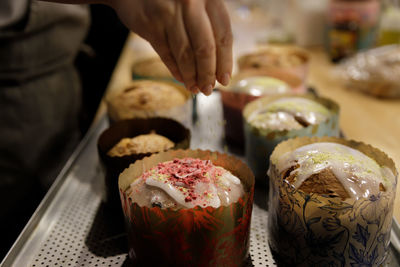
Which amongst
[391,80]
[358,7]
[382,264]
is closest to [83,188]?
[382,264]

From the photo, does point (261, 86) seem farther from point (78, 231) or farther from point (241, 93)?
point (78, 231)

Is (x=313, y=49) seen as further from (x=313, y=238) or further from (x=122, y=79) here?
(x=313, y=238)

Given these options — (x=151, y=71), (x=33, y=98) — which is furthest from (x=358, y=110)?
(x=33, y=98)

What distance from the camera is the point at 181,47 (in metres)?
0.77

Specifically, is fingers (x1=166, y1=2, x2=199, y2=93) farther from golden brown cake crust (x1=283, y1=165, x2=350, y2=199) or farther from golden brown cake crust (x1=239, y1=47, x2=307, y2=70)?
golden brown cake crust (x1=239, y1=47, x2=307, y2=70)

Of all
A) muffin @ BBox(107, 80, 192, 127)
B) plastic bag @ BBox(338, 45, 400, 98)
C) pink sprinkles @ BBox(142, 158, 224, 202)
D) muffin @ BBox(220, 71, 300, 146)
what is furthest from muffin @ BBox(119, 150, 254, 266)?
plastic bag @ BBox(338, 45, 400, 98)

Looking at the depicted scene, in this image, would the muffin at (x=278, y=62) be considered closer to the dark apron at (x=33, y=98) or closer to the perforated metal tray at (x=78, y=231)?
the perforated metal tray at (x=78, y=231)

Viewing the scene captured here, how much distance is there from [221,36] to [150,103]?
2.30 feet

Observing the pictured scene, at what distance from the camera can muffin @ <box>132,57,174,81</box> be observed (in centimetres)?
174

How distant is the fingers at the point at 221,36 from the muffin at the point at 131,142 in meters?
0.36

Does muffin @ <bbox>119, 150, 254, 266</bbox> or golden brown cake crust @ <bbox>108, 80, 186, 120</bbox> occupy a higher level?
muffin @ <bbox>119, 150, 254, 266</bbox>

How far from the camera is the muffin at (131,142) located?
3.65 feet

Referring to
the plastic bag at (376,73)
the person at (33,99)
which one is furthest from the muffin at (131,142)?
the plastic bag at (376,73)

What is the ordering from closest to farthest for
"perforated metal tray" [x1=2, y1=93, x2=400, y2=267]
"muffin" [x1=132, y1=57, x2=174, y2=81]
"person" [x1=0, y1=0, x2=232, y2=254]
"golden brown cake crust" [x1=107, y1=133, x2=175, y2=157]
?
1. "perforated metal tray" [x1=2, y1=93, x2=400, y2=267]
2. "golden brown cake crust" [x1=107, y1=133, x2=175, y2=157]
3. "person" [x1=0, y1=0, x2=232, y2=254]
4. "muffin" [x1=132, y1=57, x2=174, y2=81]
